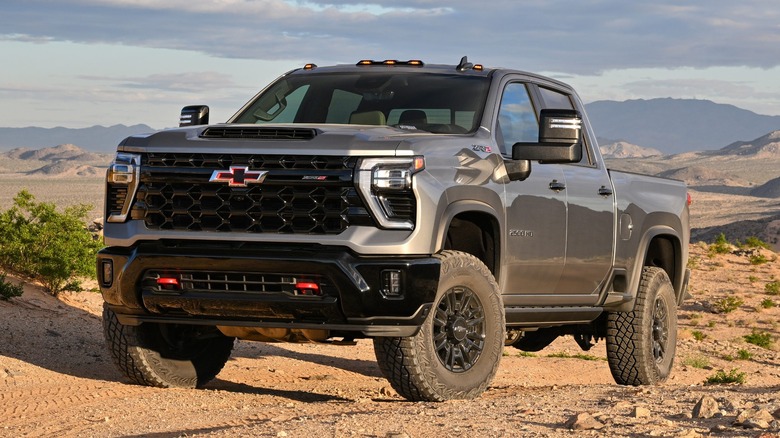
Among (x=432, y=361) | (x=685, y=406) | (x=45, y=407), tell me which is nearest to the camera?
(x=685, y=406)

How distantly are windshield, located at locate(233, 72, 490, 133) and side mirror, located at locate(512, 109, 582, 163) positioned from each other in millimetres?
401

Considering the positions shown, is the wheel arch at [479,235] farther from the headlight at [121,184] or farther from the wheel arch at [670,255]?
the wheel arch at [670,255]

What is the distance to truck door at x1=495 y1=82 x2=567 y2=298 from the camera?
8.12 metres

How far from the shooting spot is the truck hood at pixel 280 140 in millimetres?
7094

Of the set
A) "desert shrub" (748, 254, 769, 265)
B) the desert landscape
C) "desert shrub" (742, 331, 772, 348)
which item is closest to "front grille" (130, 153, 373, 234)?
the desert landscape

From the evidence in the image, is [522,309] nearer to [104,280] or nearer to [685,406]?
[685,406]

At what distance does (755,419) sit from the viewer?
599 centimetres

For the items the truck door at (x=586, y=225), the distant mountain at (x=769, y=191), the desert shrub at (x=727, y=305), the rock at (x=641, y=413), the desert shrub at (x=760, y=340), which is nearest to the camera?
the rock at (x=641, y=413)

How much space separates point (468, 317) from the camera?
7.69m

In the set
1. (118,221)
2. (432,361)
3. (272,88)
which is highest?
(272,88)

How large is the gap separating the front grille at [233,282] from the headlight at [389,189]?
0.52m

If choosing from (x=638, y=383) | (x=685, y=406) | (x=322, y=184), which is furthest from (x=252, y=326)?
(x=638, y=383)

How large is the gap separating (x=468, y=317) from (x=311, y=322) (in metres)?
1.00

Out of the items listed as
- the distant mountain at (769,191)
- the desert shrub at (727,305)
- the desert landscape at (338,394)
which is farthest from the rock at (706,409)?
the distant mountain at (769,191)
